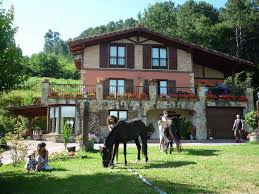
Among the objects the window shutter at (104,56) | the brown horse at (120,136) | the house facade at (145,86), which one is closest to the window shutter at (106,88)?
the house facade at (145,86)

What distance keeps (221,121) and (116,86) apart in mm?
8894

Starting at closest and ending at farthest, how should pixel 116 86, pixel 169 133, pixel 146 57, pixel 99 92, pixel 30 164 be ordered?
pixel 30 164
pixel 169 133
pixel 99 92
pixel 116 86
pixel 146 57

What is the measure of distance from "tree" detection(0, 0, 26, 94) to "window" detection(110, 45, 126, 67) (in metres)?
19.6

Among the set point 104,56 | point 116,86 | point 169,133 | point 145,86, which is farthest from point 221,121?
point 169,133

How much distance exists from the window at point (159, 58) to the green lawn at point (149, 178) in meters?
19.2

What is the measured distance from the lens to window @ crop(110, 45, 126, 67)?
31203 millimetres

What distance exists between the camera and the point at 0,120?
97.4 ft

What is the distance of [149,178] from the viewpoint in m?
9.66

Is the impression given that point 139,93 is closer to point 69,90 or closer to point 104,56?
point 104,56

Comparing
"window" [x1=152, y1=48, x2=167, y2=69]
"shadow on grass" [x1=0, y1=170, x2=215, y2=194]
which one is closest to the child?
"shadow on grass" [x1=0, y1=170, x2=215, y2=194]

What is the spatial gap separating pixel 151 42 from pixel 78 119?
964 cm

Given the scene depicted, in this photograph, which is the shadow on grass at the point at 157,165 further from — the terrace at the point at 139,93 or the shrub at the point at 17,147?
the terrace at the point at 139,93

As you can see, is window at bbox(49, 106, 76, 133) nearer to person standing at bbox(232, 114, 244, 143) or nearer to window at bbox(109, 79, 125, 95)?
window at bbox(109, 79, 125, 95)

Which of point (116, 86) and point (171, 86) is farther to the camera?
point (171, 86)
